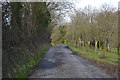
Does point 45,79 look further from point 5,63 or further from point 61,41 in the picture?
point 61,41

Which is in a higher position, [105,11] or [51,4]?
[51,4]

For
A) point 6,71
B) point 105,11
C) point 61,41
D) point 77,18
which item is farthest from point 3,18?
point 61,41

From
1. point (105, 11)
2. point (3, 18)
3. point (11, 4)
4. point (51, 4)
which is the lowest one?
point (3, 18)

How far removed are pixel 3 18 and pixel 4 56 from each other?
1.67 meters

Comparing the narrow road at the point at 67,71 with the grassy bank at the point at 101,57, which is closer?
the narrow road at the point at 67,71

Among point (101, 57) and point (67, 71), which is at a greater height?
point (67, 71)

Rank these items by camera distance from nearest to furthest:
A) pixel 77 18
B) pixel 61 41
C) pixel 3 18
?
pixel 3 18 < pixel 77 18 < pixel 61 41

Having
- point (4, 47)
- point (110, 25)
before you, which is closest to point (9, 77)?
point (4, 47)

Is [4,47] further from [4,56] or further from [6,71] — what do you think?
[6,71]

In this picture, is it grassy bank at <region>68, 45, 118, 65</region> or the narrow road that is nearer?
the narrow road

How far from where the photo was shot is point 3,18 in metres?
5.50

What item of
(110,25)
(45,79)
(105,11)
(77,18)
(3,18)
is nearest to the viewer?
(3,18)

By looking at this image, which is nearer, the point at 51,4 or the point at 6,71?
the point at 6,71

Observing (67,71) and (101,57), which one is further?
(101,57)
